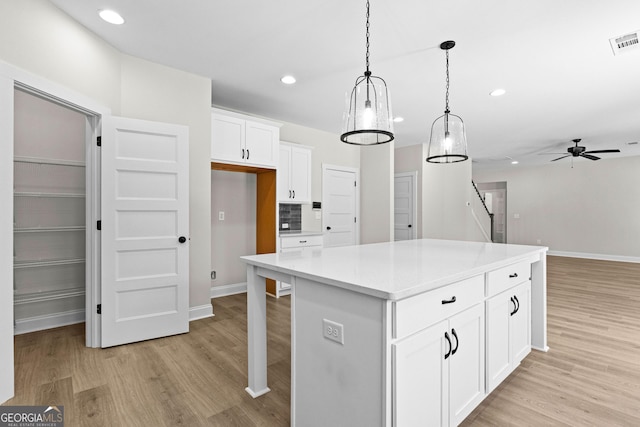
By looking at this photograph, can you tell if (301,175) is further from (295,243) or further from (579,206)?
(579,206)

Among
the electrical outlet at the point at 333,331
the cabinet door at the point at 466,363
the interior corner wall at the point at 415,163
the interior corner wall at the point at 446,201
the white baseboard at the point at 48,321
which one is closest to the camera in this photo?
the electrical outlet at the point at 333,331

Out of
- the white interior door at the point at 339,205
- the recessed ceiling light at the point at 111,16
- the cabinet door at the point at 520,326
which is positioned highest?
the recessed ceiling light at the point at 111,16

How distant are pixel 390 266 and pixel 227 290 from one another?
3218 millimetres

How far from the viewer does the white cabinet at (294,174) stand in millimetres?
4543

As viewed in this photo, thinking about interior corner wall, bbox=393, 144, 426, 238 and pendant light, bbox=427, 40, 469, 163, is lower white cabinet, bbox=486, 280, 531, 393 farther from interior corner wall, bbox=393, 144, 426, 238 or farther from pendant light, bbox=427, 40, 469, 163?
interior corner wall, bbox=393, 144, 426, 238

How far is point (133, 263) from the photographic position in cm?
280

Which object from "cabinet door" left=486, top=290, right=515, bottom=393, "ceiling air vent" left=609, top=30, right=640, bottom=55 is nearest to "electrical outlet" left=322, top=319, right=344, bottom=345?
"cabinet door" left=486, top=290, right=515, bottom=393

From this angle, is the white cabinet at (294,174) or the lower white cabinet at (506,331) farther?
the white cabinet at (294,174)

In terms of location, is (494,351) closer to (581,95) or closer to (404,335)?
(404,335)

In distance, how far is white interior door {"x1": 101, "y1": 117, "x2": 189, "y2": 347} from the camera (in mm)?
2701

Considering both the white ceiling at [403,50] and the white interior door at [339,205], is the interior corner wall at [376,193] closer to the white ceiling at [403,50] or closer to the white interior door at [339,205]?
the white interior door at [339,205]

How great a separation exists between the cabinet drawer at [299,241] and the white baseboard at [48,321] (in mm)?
2316

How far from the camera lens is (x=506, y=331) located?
207cm

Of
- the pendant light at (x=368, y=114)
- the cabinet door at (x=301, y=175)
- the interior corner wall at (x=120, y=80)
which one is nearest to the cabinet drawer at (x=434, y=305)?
the pendant light at (x=368, y=114)
